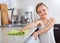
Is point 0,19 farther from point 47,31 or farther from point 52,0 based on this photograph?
point 52,0

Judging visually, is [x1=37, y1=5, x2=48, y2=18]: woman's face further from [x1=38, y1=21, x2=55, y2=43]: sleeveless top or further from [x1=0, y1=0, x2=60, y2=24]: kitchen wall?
[x1=0, y1=0, x2=60, y2=24]: kitchen wall

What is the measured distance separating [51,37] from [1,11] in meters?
1.27

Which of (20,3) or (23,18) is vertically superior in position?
(20,3)

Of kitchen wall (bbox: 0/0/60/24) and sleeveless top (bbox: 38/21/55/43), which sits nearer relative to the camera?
sleeveless top (bbox: 38/21/55/43)

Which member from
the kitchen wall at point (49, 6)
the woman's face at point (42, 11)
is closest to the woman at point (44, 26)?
the woman's face at point (42, 11)

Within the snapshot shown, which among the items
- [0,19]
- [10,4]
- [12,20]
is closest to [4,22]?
[0,19]

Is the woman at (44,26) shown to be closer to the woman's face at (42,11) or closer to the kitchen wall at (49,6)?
the woman's face at (42,11)

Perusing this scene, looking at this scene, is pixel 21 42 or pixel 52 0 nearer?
pixel 21 42

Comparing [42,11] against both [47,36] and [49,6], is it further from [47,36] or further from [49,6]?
[49,6]

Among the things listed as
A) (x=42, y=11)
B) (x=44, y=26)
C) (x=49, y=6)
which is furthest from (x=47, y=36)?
(x=49, y=6)

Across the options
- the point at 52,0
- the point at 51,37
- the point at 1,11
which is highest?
the point at 52,0

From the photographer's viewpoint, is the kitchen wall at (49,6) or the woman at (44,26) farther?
the kitchen wall at (49,6)

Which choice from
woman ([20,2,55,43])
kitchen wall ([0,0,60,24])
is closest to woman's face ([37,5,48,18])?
woman ([20,2,55,43])

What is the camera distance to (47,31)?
4.79 feet
